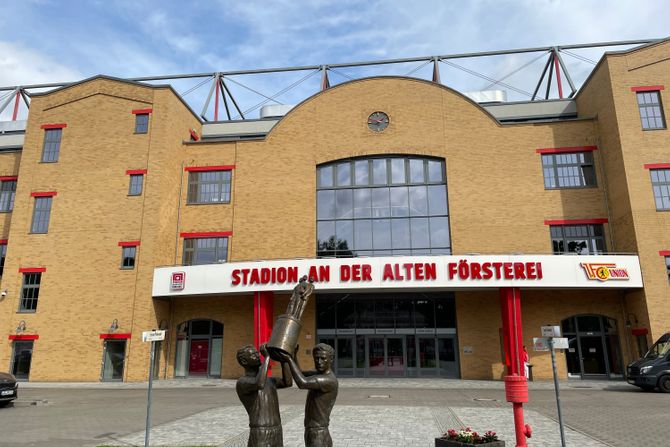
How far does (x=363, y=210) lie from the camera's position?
24.8 metres

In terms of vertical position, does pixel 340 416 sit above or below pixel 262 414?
below

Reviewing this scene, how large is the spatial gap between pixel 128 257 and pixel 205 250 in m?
3.79

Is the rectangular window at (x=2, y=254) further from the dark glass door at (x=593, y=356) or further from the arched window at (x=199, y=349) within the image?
the dark glass door at (x=593, y=356)

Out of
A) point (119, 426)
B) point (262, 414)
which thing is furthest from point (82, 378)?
point (262, 414)

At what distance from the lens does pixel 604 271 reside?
20.0 meters

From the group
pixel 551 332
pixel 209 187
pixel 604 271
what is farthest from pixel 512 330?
pixel 209 187

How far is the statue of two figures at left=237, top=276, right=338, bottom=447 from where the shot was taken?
5.29 m

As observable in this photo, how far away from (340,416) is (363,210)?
14.0m

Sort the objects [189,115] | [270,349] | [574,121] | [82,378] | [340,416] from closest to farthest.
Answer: [270,349]
[340,416]
[82,378]
[574,121]
[189,115]

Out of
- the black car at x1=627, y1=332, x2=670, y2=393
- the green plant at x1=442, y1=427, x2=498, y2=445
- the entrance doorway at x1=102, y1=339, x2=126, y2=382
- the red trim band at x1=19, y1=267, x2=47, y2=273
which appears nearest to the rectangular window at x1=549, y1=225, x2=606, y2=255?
the black car at x1=627, y1=332, x2=670, y2=393

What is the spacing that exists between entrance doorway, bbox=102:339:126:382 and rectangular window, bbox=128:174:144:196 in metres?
7.45

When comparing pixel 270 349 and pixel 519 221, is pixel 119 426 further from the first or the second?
pixel 519 221

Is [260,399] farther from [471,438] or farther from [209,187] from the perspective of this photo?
[209,187]

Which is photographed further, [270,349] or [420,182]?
[420,182]
